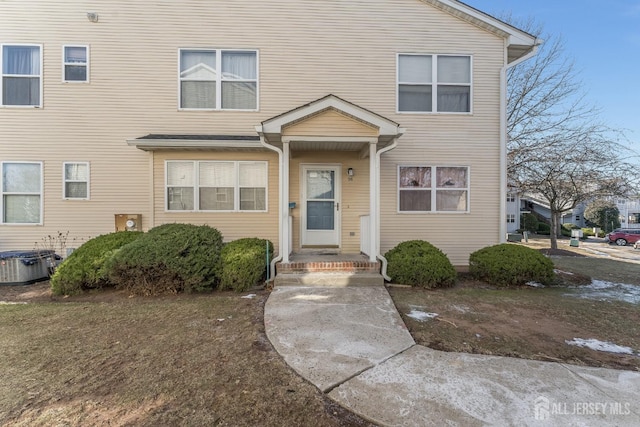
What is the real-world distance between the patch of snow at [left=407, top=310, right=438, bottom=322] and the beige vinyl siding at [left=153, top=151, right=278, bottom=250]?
4.13m

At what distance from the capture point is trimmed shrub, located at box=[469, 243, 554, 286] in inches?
251

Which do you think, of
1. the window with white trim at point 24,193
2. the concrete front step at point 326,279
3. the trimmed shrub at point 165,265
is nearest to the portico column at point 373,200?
the concrete front step at point 326,279

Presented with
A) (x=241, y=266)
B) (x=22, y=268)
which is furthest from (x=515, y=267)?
(x=22, y=268)

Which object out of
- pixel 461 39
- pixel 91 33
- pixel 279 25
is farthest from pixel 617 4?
pixel 91 33

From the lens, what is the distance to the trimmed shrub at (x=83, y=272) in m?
5.60

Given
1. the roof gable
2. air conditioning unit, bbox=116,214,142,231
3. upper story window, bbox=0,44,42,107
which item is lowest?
air conditioning unit, bbox=116,214,142,231

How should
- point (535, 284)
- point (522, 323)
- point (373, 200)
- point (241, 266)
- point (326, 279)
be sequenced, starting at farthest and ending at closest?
point (535, 284) < point (373, 200) < point (326, 279) < point (241, 266) < point (522, 323)

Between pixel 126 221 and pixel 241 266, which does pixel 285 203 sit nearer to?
pixel 241 266

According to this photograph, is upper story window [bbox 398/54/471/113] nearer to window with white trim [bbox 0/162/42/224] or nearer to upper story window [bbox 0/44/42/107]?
upper story window [bbox 0/44/42/107]

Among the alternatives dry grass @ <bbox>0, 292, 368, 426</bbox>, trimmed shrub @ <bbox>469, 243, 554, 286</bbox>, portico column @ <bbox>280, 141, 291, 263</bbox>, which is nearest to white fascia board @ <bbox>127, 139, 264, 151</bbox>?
portico column @ <bbox>280, 141, 291, 263</bbox>

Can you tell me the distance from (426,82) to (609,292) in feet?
20.6

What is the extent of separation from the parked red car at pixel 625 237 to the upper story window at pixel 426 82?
22786 mm

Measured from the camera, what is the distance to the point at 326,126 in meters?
6.19

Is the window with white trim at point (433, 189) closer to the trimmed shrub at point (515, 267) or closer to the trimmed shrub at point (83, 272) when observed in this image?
the trimmed shrub at point (515, 267)
